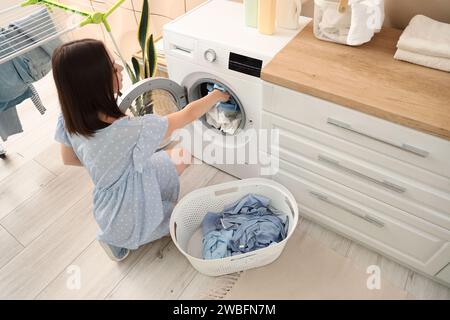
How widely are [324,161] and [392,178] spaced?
10.3 inches

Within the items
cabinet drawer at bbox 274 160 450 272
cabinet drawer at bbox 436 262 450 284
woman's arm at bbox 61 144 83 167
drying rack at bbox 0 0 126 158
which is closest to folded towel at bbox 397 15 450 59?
cabinet drawer at bbox 274 160 450 272

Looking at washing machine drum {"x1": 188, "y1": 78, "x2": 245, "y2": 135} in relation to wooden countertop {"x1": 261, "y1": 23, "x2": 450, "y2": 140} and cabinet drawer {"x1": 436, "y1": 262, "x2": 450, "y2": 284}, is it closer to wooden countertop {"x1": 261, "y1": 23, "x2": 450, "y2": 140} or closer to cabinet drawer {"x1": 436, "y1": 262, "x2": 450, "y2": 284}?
wooden countertop {"x1": 261, "y1": 23, "x2": 450, "y2": 140}

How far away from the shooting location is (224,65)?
136 centimetres

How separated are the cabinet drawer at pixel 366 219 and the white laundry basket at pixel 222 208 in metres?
0.11

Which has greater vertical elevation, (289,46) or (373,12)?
(373,12)

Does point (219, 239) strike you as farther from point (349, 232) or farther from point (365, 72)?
point (365, 72)

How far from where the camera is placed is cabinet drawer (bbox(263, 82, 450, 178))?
991 mm

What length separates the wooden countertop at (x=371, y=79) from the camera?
973 millimetres

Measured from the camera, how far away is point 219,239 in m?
1.47

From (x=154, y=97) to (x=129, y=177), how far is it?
2.13 ft

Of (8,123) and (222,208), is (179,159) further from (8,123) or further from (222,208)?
(8,123)

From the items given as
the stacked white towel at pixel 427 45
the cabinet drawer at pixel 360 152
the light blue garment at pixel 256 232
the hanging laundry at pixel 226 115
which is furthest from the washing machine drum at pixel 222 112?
the stacked white towel at pixel 427 45

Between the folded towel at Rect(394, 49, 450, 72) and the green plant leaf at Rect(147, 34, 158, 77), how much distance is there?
3.75 ft
